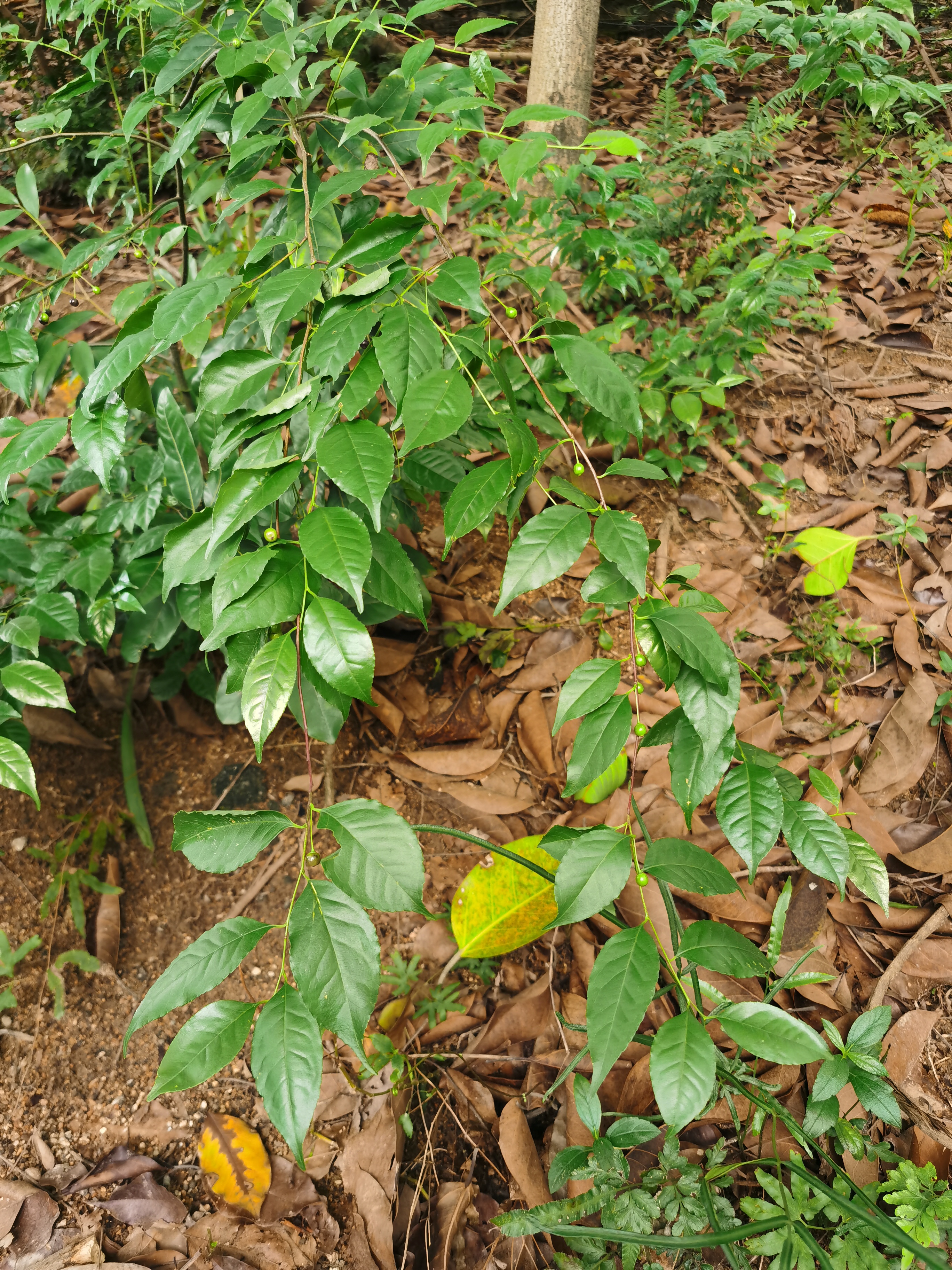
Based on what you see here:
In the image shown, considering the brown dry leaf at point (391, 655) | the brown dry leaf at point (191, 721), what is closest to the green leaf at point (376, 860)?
the brown dry leaf at point (391, 655)

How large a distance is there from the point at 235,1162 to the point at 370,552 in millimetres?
1164

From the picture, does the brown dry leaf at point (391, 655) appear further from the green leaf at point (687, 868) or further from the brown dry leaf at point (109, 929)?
the green leaf at point (687, 868)

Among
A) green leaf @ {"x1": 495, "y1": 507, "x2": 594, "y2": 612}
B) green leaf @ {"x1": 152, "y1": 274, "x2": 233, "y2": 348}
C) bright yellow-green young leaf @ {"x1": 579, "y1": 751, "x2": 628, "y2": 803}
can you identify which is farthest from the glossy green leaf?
bright yellow-green young leaf @ {"x1": 579, "y1": 751, "x2": 628, "y2": 803}

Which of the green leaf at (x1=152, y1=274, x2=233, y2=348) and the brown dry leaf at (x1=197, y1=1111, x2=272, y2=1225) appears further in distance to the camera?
the brown dry leaf at (x1=197, y1=1111, x2=272, y2=1225)

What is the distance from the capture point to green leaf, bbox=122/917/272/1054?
76 cm

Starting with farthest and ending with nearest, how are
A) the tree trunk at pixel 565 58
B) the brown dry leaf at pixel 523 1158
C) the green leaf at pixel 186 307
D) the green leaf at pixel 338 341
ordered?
the tree trunk at pixel 565 58, the brown dry leaf at pixel 523 1158, the green leaf at pixel 186 307, the green leaf at pixel 338 341

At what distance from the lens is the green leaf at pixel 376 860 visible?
762 millimetres

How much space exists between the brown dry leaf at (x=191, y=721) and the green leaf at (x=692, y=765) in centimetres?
130

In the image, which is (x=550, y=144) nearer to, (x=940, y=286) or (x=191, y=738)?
(x=191, y=738)

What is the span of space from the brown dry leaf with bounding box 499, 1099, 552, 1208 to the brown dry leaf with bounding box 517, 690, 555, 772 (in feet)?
2.18

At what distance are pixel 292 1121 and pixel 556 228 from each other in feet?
6.54

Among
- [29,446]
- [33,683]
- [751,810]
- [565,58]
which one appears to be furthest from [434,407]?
[565,58]

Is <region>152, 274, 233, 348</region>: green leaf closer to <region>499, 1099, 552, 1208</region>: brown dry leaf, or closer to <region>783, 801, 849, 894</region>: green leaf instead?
<region>783, 801, 849, 894</region>: green leaf

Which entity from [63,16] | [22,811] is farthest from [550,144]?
[22,811]
